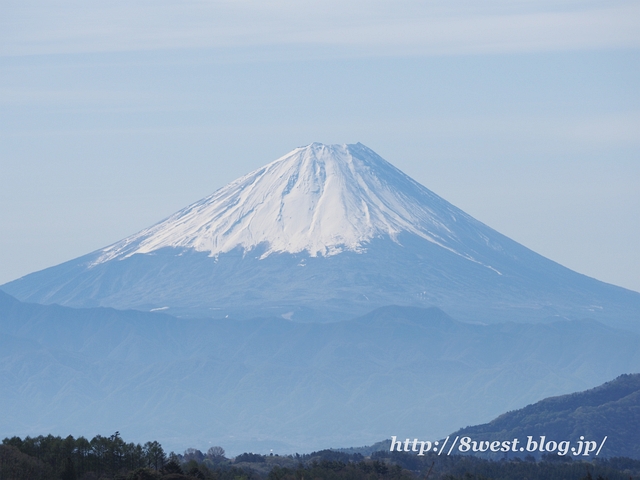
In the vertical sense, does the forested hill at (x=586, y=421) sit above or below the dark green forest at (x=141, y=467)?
above

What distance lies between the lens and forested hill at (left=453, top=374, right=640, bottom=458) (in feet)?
545

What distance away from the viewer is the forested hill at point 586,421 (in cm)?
16600

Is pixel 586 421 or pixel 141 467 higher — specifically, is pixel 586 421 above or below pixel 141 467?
above

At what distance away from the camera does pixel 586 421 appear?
16912 cm

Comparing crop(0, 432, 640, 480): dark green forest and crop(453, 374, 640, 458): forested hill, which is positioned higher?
crop(453, 374, 640, 458): forested hill

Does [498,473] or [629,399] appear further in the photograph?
[629,399]

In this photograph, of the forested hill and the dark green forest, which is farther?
the forested hill

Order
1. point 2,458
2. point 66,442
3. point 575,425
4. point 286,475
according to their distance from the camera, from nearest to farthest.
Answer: point 2,458, point 66,442, point 286,475, point 575,425

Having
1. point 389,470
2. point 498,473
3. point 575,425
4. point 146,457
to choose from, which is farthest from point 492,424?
point 146,457

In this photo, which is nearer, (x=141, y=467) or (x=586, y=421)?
(x=141, y=467)

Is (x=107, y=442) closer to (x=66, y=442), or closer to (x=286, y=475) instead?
(x=66, y=442)

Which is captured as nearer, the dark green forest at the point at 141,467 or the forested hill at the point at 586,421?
the dark green forest at the point at 141,467

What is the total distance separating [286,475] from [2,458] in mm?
23395

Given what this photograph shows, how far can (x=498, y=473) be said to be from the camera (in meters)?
115
